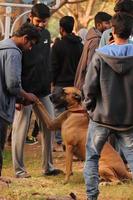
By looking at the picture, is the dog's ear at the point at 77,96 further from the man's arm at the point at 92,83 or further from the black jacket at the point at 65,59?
the man's arm at the point at 92,83

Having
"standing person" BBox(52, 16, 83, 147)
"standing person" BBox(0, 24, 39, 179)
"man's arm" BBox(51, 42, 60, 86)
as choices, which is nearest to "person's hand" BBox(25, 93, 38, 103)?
"standing person" BBox(0, 24, 39, 179)

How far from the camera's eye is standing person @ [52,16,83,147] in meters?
9.55

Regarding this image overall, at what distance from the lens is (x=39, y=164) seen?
872 centimetres

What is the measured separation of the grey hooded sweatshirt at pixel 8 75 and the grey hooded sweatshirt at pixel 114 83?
125cm

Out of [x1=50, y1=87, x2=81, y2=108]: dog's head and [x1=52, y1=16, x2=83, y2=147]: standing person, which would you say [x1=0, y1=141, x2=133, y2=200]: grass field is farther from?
[x1=52, y1=16, x2=83, y2=147]: standing person

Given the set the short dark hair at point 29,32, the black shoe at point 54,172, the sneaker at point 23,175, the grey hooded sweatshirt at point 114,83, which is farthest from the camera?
the black shoe at point 54,172

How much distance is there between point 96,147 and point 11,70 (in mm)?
1397

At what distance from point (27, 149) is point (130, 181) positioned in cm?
300

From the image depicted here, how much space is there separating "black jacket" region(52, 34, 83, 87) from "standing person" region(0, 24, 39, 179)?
2657 mm

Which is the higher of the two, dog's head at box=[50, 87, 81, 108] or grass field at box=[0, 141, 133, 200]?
dog's head at box=[50, 87, 81, 108]

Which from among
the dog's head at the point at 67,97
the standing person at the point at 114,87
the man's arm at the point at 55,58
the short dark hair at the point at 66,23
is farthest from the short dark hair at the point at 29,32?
the man's arm at the point at 55,58

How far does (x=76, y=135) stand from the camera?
7.66 m

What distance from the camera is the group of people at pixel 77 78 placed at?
5484 mm

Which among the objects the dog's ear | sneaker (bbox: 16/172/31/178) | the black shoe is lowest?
the black shoe
